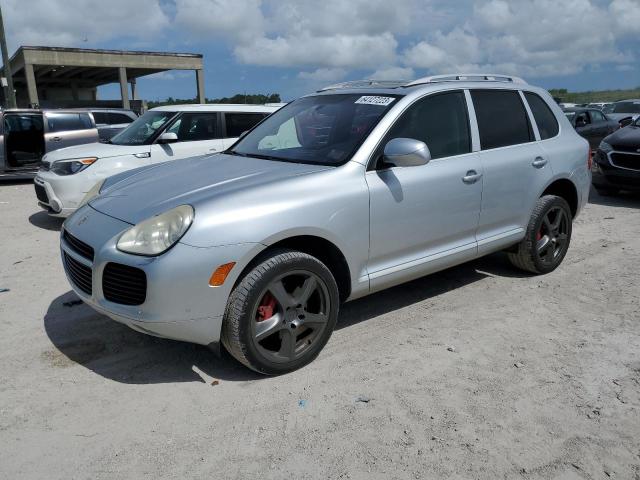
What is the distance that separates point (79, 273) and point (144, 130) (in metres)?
5.11

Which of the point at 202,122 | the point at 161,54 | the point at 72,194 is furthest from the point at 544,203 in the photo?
the point at 161,54

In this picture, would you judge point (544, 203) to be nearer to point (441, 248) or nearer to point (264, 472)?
point (441, 248)

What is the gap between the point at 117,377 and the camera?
3307 millimetres

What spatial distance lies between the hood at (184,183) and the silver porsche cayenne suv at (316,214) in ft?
0.05

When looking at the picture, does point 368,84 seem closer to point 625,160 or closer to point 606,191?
point 625,160

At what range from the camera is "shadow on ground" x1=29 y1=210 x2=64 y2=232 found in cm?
734

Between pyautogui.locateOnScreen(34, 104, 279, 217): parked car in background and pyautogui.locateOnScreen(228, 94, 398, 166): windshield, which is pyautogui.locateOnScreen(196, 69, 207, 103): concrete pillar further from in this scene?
pyautogui.locateOnScreen(228, 94, 398, 166): windshield

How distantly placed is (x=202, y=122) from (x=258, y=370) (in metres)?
5.69

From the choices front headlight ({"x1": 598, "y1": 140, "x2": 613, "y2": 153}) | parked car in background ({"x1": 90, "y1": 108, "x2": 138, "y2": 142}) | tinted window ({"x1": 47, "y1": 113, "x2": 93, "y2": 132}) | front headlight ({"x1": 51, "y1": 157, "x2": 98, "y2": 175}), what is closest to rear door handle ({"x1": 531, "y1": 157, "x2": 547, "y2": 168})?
front headlight ({"x1": 598, "y1": 140, "x2": 613, "y2": 153})

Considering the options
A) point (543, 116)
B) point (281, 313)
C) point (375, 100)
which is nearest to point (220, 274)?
point (281, 313)

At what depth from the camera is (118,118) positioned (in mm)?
14148

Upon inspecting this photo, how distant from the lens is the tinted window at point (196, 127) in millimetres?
7902

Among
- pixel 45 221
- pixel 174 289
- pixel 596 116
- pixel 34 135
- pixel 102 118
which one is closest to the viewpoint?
pixel 174 289

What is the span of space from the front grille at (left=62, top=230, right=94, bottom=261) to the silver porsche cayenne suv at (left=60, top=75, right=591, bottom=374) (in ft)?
0.05
